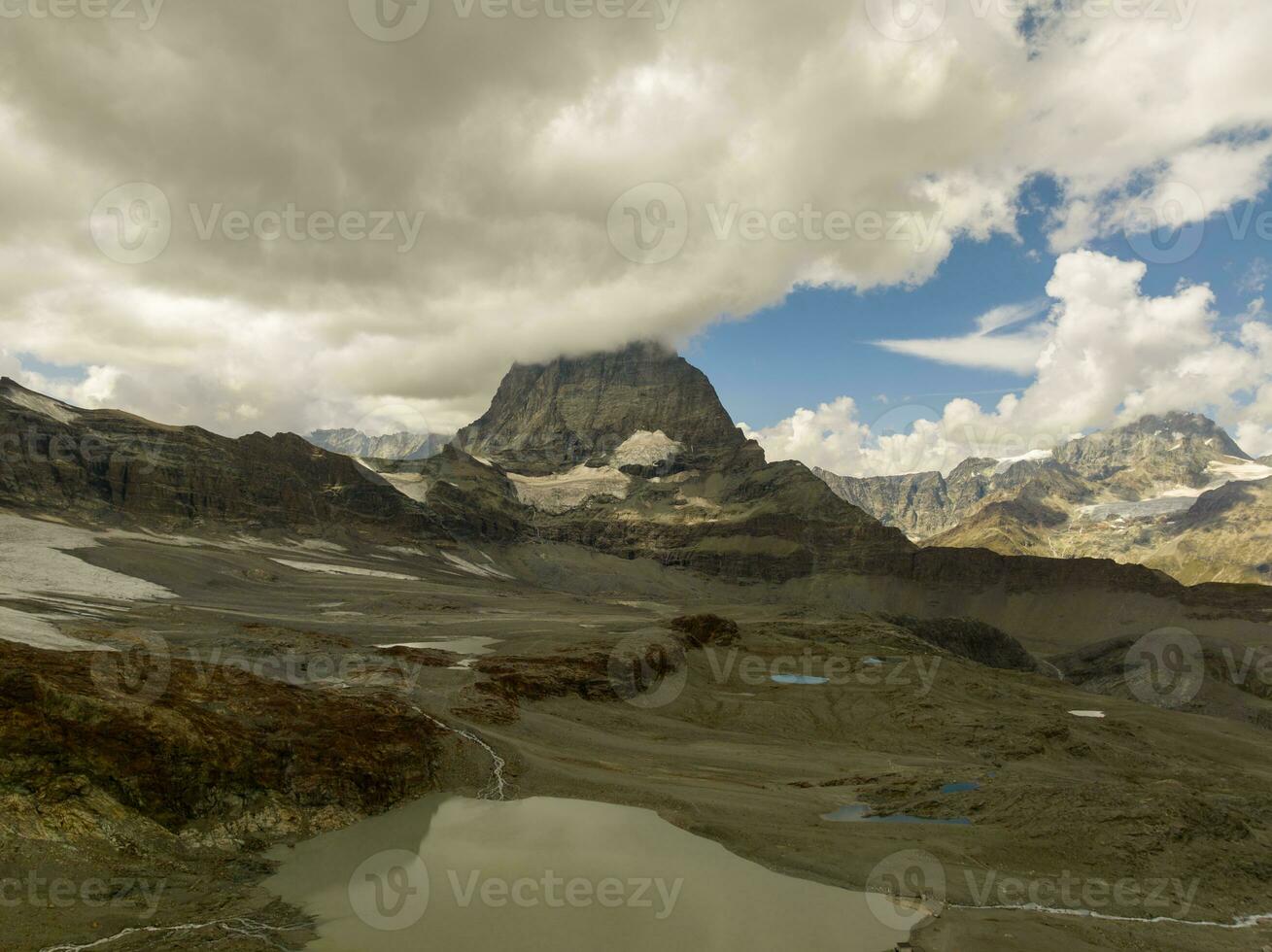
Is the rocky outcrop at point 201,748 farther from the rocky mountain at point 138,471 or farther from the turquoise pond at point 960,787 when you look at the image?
the rocky mountain at point 138,471

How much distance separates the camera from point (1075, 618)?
598 feet

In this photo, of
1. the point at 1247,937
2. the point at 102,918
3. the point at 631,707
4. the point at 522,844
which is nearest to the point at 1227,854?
the point at 1247,937

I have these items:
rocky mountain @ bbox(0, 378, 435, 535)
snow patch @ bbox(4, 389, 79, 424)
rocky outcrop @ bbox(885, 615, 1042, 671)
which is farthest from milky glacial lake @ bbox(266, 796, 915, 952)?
snow patch @ bbox(4, 389, 79, 424)

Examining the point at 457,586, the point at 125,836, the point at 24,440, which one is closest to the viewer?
the point at 125,836

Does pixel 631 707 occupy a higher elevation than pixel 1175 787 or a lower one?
lower

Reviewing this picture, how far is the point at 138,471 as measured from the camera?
16175cm

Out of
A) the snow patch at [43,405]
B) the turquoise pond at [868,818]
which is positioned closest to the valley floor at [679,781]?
the turquoise pond at [868,818]

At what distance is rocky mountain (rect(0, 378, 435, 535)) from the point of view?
144 m

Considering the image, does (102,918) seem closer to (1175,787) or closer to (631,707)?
(1175,787)

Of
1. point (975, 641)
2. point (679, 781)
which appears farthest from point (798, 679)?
point (975, 641)

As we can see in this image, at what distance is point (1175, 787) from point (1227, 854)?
4996 millimetres

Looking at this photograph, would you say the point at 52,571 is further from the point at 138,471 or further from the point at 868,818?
Result: the point at 868,818

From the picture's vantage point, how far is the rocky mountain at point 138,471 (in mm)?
143750

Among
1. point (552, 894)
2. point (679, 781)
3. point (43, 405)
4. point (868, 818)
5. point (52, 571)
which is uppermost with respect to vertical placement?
point (43, 405)
